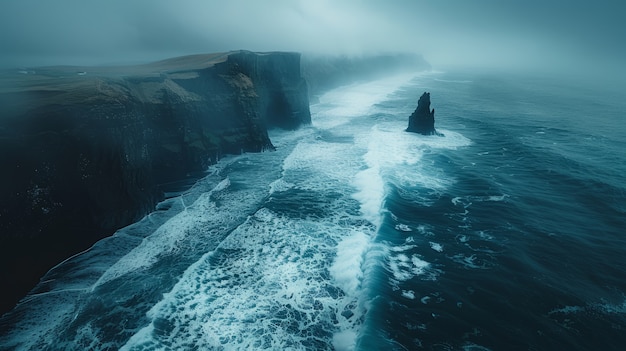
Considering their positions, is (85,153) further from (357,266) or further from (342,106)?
(342,106)

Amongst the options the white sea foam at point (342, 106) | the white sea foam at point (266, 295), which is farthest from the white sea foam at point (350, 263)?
the white sea foam at point (342, 106)

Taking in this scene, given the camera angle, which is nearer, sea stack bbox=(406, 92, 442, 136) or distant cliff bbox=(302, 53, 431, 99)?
sea stack bbox=(406, 92, 442, 136)

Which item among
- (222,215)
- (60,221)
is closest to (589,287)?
(222,215)

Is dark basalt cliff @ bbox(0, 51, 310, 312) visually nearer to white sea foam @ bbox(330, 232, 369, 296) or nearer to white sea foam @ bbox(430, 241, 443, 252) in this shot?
white sea foam @ bbox(330, 232, 369, 296)

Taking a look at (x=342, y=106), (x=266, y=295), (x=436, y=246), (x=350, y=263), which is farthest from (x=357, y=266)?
(x=342, y=106)

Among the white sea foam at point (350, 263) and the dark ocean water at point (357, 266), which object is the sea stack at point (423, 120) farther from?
the white sea foam at point (350, 263)

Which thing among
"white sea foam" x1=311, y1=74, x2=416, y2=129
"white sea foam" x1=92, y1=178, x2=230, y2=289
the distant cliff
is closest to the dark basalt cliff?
"white sea foam" x1=92, y1=178, x2=230, y2=289
